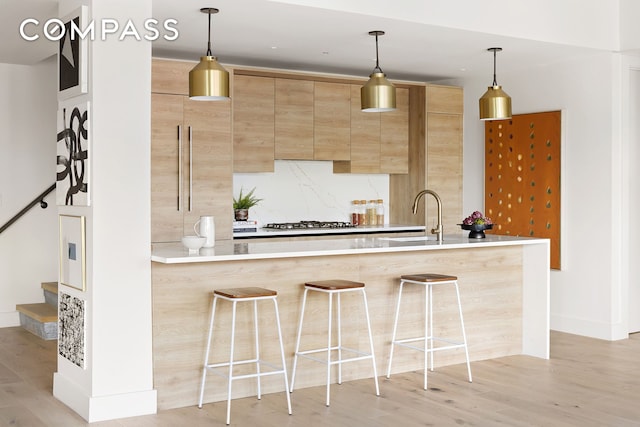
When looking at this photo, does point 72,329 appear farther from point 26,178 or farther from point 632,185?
point 632,185

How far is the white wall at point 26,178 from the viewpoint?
7.23 m

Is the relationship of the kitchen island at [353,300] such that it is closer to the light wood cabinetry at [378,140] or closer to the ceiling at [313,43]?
the ceiling at [313,43]

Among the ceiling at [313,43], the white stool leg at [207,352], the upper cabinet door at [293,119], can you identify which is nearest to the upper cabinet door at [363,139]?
the ceiling at [313,43]

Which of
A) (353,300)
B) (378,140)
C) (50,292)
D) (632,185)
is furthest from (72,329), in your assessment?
(632,185)

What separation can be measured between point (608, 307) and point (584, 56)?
2.17 meters

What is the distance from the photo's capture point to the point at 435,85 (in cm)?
779

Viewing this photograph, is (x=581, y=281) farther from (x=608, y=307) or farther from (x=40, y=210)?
(x=40, y=210)

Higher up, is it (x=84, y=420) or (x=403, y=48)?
(x=403, y=48)

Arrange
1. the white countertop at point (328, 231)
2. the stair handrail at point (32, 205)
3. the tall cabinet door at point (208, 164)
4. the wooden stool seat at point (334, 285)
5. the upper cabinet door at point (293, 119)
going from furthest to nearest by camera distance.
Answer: the stair handrail at point (32, 205) < the upper cabinet door at point (293, 119) < the white countertop at point (328, 231) < the tall cabinet door at point (208, 164) < the wooden stool seat at point (334, 285)

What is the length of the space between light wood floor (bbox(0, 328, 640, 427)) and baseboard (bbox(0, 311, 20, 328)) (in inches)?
60.4

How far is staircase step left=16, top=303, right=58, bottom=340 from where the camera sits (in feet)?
21.3

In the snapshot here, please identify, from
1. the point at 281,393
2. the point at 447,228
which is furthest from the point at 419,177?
the point at 281,393

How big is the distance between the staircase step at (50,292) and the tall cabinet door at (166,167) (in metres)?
1.35

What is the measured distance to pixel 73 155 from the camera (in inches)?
177
